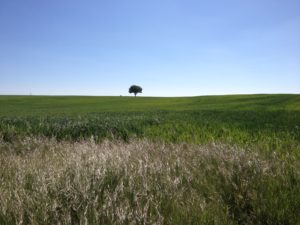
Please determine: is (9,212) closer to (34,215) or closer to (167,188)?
(34,215)

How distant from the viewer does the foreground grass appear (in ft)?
9.09

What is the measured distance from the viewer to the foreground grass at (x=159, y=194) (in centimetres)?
277

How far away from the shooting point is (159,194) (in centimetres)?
336

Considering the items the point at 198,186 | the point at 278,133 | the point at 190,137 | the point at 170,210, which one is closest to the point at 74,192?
the point at 170,210

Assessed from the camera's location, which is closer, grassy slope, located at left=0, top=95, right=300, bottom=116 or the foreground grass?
the foreground grass

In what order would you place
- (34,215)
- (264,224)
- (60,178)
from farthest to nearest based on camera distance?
(60,178)
(264,224)
(34,215)

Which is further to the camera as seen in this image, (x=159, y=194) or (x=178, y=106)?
(x=178, y=106)

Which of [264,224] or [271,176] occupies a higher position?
[271,176]

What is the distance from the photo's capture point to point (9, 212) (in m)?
2.81

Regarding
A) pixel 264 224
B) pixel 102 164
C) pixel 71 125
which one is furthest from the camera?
pixel 71 125

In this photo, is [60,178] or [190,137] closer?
[60,178]

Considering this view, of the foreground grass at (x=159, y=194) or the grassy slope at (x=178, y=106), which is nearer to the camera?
the foreground grass at (x=159, y=194)

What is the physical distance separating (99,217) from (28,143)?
469cm

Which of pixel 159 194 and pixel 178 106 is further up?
pixel 159 194
